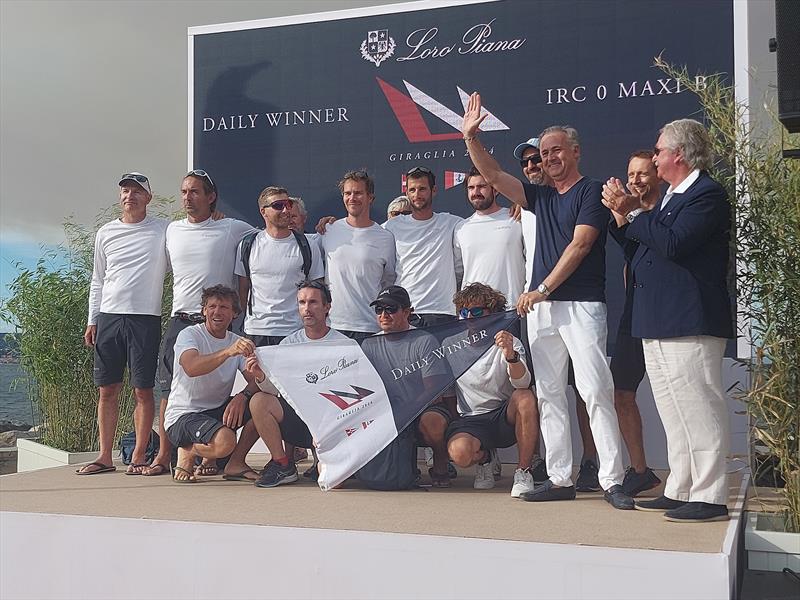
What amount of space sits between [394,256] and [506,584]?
2.32m

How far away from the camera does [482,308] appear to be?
4270mm

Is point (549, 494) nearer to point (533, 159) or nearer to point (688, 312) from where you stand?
point (688, 312)

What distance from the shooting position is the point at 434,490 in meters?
4.27

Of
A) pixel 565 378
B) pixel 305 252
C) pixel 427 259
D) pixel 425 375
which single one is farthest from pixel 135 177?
pixel 565 378

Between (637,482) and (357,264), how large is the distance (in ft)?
5.94

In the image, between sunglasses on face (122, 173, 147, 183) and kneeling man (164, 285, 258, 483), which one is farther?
sunglasses on face (122, 173, 147, 183)

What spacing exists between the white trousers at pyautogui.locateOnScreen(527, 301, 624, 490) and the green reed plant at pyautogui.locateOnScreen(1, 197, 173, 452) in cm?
424

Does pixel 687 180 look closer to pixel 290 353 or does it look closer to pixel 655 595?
pixel 655 595

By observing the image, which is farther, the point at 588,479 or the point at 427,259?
the point at 427,259

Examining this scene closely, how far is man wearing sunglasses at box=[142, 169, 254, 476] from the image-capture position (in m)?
4.86

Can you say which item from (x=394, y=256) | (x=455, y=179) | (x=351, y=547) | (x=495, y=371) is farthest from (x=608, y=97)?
(x=351, y=547)

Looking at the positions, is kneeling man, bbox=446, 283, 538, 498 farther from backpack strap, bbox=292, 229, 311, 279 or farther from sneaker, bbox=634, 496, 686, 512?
backpack strap, bbox=292, 229, 311, 279

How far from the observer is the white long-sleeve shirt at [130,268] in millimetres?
4957

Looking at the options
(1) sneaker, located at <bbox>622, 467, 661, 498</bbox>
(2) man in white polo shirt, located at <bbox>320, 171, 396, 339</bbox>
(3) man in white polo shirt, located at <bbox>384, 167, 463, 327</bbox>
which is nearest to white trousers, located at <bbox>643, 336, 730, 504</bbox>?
(1) sneaker, located at <bbox>622, 467, 661, 498</bbox>
